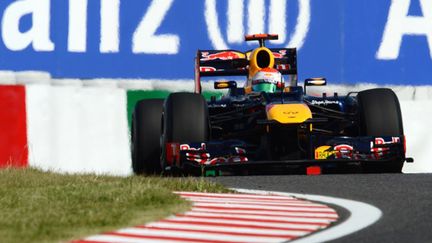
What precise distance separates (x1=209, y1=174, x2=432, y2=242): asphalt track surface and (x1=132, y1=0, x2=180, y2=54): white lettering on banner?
10.3 feet

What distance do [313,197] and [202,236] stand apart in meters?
2.49

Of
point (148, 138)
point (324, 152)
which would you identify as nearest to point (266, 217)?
point (324, 152)

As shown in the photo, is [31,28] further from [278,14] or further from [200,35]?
[278,14]

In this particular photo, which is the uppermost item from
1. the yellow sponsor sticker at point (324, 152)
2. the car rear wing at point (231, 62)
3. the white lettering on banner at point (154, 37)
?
the white lettering on banner at point (154, 37)

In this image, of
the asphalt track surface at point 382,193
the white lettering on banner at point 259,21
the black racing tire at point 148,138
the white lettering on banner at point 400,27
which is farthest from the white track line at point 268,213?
the white lettering on banner at point 400,27

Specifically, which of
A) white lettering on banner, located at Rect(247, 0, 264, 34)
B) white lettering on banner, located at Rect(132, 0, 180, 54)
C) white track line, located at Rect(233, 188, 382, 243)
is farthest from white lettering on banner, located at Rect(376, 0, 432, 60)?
white track line, located at Rect(233, 188, 382, 243)

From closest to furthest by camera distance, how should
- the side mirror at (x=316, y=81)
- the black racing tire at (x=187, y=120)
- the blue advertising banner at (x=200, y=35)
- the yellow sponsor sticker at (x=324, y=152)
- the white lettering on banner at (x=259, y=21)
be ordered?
1. the black racing tire at (x=187, y=120)
2. the yellow sponsor sticker at (x=324, y=152)
3. the side mirror at (x=316, y=81)
4. the blue advertising banner at (x=200, y=35)
5. the white lettering on banner at (x=259, y=21)

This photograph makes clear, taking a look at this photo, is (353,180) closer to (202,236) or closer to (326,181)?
(326,181)

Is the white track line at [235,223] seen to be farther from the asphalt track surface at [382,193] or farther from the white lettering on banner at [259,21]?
the white lettering on banner at [259,21]

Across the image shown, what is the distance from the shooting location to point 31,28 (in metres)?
14.2

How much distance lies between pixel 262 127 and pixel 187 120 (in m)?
0.77

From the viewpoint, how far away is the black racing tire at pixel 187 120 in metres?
12.4

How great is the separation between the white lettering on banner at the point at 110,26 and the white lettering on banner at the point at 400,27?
299 cm

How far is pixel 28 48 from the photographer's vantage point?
1416cm
